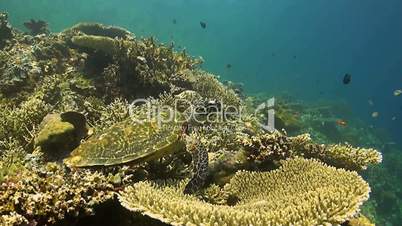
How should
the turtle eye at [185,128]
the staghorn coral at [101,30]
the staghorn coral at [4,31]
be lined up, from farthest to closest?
1. the staghorn coral at [101,30]
2. the staghorn coral at [4,31]
3. the turtle eye at [185,128]

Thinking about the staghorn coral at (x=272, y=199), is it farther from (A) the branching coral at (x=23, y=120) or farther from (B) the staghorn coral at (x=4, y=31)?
(B) the staghorn coral at (x=4, y=31)

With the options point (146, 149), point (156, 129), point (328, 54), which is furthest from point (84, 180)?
point (328, 54)

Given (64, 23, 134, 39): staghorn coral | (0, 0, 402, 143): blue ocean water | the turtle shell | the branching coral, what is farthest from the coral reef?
(0, 0, 402, 143): blue ocean water

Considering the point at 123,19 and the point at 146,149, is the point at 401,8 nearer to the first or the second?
the point at 123,19

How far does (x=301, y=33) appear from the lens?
7096 inches

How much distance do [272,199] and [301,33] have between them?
612ft

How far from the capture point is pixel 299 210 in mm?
4141

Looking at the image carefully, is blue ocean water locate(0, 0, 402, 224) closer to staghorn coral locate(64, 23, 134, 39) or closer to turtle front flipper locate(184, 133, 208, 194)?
staghorn coral locate(64, 23, 134, 39)

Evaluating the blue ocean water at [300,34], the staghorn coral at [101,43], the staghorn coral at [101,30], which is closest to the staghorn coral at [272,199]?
the staghorn coral at [101,43]

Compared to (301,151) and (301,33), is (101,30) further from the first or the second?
(301,33)

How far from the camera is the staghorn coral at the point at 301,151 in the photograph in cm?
632

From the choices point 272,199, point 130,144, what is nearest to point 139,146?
point 130,144

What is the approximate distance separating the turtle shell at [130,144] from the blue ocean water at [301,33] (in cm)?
8645

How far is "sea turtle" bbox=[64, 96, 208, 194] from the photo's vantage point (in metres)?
5.30
